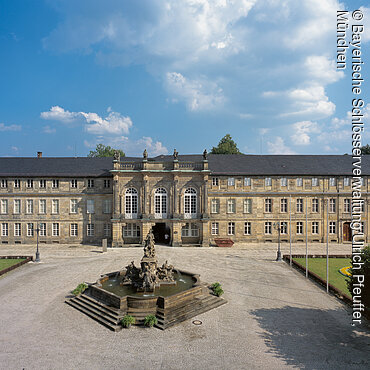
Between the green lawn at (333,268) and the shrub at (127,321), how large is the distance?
1513 centimetres

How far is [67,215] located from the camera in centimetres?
4062

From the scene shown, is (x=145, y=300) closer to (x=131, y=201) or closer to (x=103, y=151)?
(x=131, y=201)

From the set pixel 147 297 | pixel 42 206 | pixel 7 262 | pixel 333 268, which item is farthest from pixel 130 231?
pixel 333 268

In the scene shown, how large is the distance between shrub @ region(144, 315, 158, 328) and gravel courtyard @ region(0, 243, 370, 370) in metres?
0.32

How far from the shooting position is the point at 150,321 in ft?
47.8

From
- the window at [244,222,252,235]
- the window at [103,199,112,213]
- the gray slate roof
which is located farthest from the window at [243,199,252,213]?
the window at [103,199,112,213]

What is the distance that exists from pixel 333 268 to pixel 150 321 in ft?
65.5

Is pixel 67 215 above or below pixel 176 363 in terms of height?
above

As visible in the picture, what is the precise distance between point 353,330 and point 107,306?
14.0 metres

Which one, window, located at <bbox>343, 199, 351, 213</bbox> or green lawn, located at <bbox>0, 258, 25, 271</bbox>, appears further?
window, located at <bbox>343, 199, 351, 213</bbox>

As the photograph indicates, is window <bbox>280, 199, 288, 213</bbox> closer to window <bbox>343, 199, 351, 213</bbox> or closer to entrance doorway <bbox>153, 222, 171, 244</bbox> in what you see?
window <bbox>343, 199, 351, 213</bbox>

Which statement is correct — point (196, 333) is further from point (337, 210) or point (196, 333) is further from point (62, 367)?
point (337, 210)

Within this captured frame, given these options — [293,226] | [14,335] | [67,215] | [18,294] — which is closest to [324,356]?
[14,335]

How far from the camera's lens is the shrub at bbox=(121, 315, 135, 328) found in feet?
47.5
